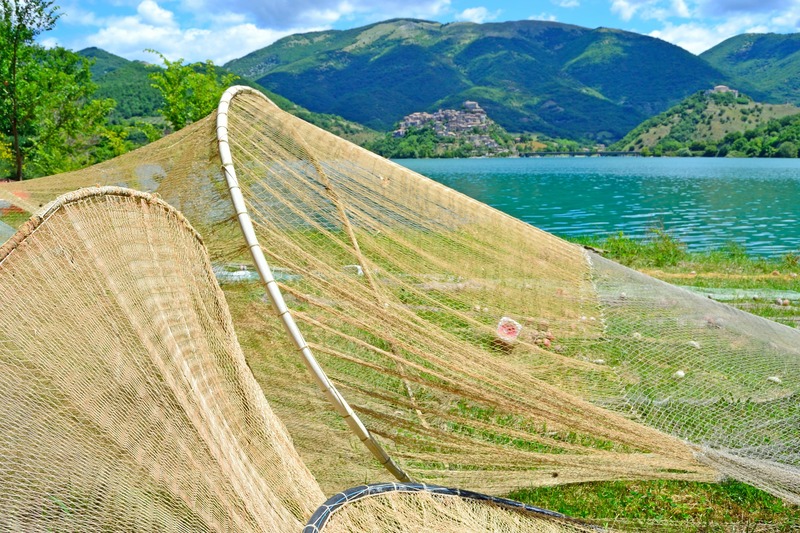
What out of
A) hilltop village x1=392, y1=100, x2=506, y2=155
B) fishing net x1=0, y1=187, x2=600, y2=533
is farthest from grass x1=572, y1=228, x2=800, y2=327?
hilltop village x1=392, y1=100, x2=506, y2=155

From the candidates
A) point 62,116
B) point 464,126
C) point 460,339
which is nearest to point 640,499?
point 460,339

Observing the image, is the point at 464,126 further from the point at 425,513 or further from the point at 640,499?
the point at 425,513

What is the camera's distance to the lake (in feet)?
82.4

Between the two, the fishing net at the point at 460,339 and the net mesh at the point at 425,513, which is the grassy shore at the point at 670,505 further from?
the net mesh at the point at 425,513

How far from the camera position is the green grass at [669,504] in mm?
3633

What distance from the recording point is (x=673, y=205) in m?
37.0

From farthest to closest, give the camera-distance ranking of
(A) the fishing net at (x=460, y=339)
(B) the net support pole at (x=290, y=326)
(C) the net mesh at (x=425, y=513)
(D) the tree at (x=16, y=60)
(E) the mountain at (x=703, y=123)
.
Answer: (E) the mountain at (x=703, y=123) < (D) the tree at (x=16, y=60) < (A) the fishing net at (x=460, y=339) < (B) the net support pole at (x=290, y=326) < (C) the net mesh at (x=425, y=513)

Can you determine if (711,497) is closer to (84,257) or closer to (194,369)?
(194,369)

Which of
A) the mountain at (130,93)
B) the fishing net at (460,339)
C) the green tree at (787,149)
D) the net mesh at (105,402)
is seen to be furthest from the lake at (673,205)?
the mountain at (130,93)

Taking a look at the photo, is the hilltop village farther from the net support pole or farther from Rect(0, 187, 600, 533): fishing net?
Rect(0, 187, 600, 533): fishing net

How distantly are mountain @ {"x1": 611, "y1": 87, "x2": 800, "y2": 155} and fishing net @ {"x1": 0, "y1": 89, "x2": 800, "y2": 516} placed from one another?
108 metres

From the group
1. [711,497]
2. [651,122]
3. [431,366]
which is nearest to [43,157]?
[431,366]

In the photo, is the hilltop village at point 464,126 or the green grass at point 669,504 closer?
the green grass at point 669,504

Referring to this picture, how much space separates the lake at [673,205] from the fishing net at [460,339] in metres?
14.6
